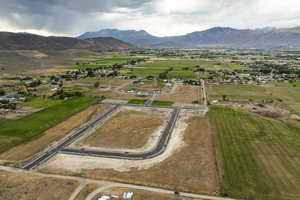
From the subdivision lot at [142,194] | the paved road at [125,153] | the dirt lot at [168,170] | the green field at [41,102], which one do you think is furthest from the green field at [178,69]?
the subdivision lot at [142,194]

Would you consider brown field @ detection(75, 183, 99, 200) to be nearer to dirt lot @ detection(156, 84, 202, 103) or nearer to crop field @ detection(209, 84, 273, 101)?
dirt lot @ detection(156, 84, 202, 103)

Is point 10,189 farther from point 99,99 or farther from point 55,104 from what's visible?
point 99,99

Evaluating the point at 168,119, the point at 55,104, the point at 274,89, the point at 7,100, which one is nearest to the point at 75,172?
the point at 168,119

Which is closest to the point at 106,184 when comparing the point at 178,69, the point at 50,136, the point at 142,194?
the point at 142,194

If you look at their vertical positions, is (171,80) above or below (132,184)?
above

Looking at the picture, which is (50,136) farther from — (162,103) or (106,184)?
(162,103)
